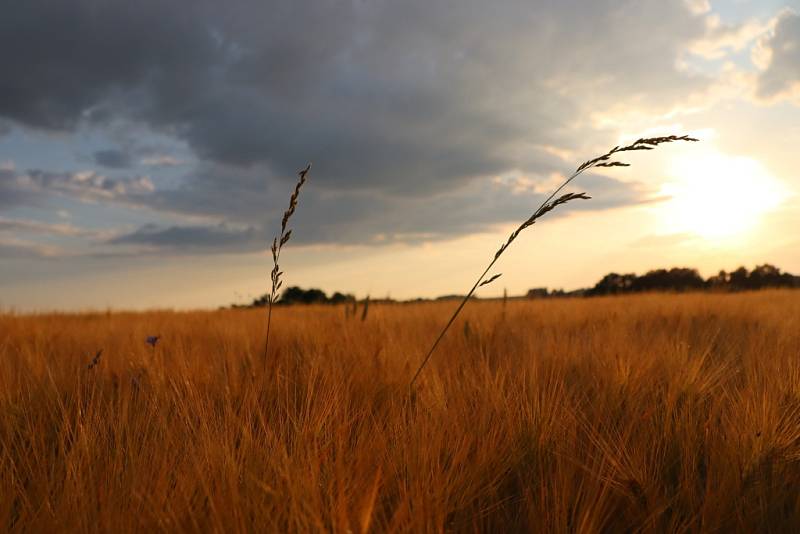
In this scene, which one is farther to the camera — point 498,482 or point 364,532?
point 498,482

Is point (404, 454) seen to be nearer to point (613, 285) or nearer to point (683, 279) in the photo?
point (613, 285)

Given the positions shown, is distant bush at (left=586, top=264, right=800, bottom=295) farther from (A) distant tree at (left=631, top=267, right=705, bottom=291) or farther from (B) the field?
(B) the field

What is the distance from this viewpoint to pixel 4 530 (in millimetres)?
1008

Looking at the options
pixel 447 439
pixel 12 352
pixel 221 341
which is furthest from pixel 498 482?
pixel 12 352

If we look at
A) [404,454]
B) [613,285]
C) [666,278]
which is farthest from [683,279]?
[404,454]

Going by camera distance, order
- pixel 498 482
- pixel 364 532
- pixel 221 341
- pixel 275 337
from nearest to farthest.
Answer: pixel 364 532 → pixel 498 482 → pixel 275 337 → pixel 221 341

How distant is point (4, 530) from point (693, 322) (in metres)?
5.03

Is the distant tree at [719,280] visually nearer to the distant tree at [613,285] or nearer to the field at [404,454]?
the distant tree at [613,285]

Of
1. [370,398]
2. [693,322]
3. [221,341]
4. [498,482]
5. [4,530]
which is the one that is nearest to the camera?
[4,530]

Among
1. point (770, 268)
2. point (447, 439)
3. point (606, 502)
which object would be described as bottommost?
point (606, 502)

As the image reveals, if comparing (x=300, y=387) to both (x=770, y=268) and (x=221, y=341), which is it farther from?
(x=770, y=268)

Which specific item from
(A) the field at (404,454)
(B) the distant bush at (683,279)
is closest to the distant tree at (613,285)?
(B) the distant bush at (683,279)

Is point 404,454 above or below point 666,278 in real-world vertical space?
below

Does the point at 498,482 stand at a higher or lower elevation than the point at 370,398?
lower
